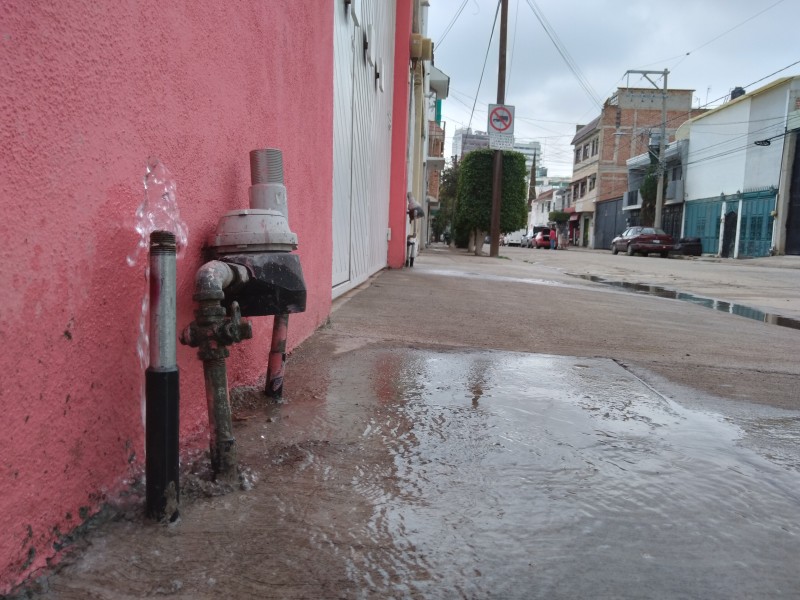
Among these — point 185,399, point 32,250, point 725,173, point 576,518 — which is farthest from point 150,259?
point 725,173

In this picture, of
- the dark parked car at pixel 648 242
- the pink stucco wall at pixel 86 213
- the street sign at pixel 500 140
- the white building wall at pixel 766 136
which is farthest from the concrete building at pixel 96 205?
the white building wall at pixel 766 136

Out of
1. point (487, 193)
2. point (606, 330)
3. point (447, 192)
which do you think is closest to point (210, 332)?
point (606, 330)

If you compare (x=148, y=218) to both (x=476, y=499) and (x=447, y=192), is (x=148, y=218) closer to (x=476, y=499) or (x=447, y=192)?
(x=476, y=499)

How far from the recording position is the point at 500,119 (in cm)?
1766

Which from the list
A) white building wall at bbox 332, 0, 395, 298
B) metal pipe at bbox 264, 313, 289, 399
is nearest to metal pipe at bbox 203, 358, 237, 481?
metal pipe at bbox 264, 313, 289, 399

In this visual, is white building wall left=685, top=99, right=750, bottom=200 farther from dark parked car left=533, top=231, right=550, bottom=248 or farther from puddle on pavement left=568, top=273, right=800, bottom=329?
puddle on pavement left=568, top=273, right=800, bottom=329

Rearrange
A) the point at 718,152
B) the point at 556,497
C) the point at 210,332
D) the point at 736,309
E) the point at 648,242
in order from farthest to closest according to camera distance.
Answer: the point at 718,152 < the point at 648,242 < the point at 736,309 < the point at 556,497 < the point at 210,332

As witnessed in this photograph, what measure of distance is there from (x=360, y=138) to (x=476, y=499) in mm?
5423

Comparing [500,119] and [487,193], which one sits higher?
[500,119]

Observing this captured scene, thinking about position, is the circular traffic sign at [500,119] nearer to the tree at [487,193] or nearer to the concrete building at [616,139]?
the tree at [487,193]

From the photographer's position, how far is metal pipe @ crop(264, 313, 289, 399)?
2389 millimetres

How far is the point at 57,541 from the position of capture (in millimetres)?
1268

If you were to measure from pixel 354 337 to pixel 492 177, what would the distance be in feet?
60.1

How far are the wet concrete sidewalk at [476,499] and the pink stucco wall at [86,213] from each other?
0.17 m
